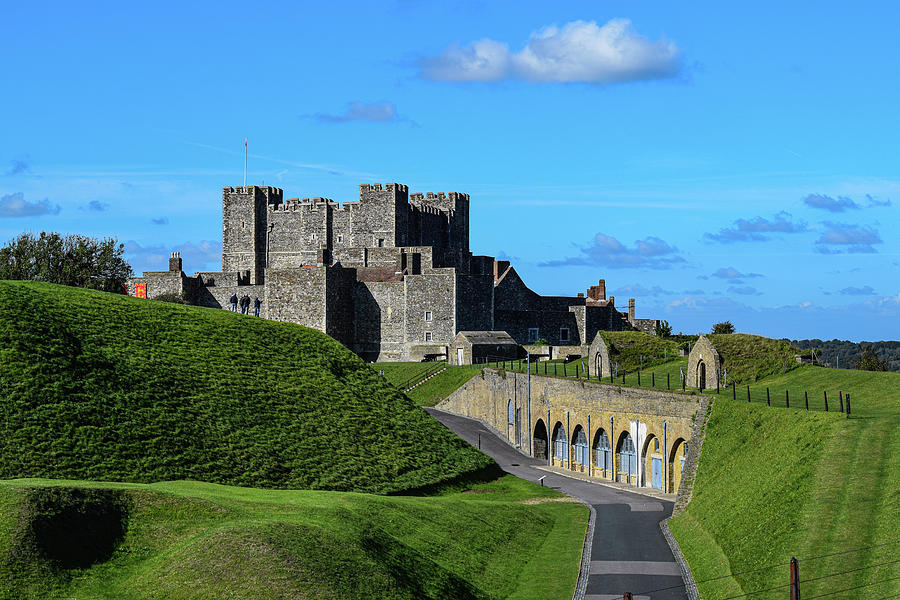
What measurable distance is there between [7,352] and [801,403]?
132 ft

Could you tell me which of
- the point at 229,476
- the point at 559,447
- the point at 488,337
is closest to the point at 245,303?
the point at 488,337

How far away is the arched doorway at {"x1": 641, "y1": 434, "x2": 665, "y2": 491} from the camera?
61.8 meters

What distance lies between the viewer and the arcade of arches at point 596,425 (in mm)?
60344

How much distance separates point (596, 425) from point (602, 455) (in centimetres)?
193

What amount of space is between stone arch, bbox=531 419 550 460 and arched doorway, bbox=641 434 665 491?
16.9m

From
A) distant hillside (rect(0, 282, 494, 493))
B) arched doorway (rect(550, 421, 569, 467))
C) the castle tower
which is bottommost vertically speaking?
arched doorway (rect(550, 421, 569, 467))

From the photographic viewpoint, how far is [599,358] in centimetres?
8281

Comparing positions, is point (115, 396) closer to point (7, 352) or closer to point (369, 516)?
point (7, 352)

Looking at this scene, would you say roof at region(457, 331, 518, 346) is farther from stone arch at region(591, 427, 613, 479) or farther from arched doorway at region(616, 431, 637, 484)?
arched doorway at region(616, 431, 637, 484)

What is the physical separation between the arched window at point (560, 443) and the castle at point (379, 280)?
33957mm

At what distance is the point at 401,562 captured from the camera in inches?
1486

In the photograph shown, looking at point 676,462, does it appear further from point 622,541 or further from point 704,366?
point 622,541

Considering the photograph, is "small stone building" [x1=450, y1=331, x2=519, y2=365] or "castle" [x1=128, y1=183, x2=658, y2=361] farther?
"castle" [x1=128, y1=183, x2=658, y2=361]

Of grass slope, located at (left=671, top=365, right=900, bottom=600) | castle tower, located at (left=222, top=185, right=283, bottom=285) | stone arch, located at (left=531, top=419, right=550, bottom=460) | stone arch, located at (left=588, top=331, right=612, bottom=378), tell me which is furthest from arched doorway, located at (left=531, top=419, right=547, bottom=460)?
castle tower, located at (left=222, top=185, right=283, bottom=285)
